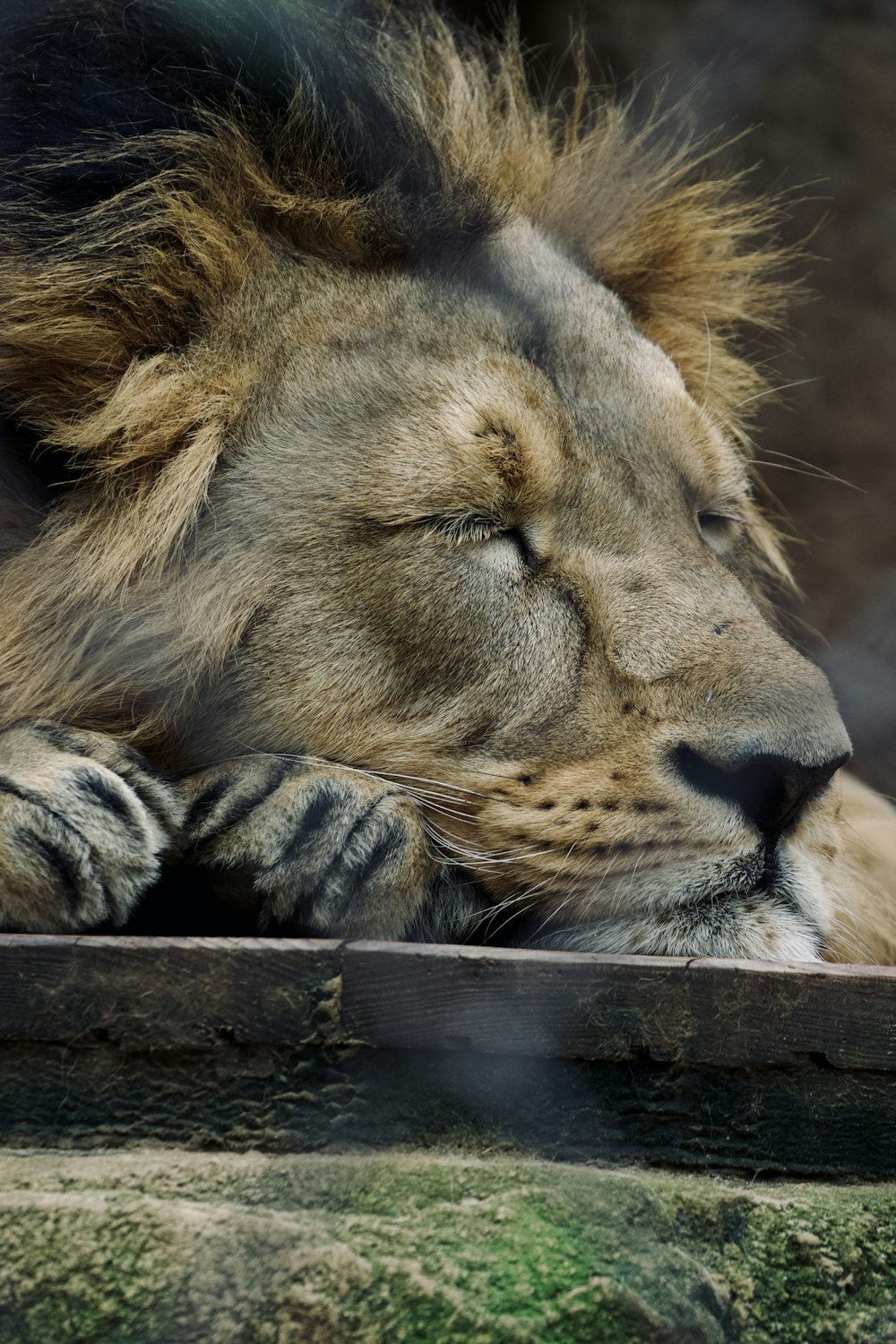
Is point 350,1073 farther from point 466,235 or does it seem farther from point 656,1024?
point 466,235

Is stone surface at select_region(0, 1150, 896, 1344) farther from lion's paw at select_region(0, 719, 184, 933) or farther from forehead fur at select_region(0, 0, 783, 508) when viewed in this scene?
forehead fur at select_region(0, 0, 783, 508)

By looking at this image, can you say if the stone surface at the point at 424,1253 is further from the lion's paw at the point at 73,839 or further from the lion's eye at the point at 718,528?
the lion's eye at the point at 718,528

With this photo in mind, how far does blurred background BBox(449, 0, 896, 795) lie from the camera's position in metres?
2.67

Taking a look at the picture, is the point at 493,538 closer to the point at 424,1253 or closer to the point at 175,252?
the point at 175,252

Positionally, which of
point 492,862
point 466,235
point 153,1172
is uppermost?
point 466,235

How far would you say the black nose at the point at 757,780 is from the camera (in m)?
1.21

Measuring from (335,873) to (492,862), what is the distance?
0.18 m

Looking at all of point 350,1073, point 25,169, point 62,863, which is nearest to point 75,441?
point 25,169

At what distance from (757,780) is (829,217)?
1.88 metres

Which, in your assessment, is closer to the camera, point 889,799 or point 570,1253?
point 570,1253

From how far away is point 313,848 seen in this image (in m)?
1.11

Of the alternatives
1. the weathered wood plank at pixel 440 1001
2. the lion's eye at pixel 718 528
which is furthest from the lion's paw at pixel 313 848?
the lion's eye at pixel 718 528

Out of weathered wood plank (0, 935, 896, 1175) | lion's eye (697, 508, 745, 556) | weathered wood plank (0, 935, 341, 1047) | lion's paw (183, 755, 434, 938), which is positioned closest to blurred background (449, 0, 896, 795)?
lion's eye (697, 508, 745, 556)

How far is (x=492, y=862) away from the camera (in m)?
1.24
